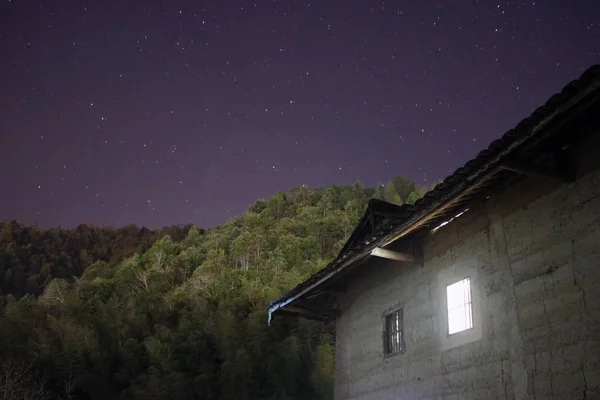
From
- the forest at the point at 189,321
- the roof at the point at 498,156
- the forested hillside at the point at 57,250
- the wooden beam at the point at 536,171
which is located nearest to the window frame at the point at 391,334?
the roof at the point at 498,156

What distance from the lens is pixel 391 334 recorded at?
1048 cm

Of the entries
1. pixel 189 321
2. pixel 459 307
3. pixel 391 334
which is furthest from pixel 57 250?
pixel 459 307

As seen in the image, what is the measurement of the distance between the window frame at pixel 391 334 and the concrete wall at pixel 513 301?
128 mm

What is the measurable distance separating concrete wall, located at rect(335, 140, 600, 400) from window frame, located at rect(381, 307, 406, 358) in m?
0.13

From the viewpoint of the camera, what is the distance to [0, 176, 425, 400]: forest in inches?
1194

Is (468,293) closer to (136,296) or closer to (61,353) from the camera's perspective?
(61,353)

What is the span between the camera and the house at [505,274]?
6238 millimetres

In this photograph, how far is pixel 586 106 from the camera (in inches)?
220

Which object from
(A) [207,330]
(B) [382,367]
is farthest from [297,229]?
(B) [382,367]

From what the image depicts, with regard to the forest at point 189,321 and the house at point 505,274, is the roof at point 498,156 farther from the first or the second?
the forest at point 189,321

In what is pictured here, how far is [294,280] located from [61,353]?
1645cm

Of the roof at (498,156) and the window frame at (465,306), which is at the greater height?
the roof at (498,156)

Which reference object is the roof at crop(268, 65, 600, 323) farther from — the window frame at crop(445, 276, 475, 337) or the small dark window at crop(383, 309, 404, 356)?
the small dark window at crop(383, 309, 404, 356)

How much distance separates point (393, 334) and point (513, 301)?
11.3 feet
